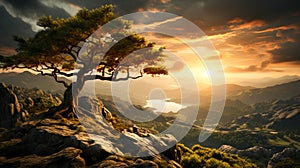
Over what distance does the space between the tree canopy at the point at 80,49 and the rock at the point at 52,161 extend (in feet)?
33.9

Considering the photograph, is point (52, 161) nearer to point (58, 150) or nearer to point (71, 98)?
point (58, 150)

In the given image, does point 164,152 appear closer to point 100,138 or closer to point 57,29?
point 100,138

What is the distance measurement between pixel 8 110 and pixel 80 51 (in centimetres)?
7527

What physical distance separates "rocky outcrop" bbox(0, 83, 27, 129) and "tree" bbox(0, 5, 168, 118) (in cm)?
6904

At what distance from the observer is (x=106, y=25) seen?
21.2 m

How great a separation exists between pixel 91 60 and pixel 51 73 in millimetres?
5324

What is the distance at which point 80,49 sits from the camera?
23062mm

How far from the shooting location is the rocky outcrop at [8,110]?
7854 cm

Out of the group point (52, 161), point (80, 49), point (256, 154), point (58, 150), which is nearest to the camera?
point (52, 161)

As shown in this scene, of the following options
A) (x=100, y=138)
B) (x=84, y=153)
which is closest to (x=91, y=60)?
(x=100, y=138)

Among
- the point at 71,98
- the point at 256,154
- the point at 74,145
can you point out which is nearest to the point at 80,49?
the point at 71,98

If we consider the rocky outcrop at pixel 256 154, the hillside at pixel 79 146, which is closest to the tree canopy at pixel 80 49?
the hillside at pixel 79 146

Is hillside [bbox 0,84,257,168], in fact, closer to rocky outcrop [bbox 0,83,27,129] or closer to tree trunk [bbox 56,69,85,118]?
tree trunk [bbox 56,69,85,118]

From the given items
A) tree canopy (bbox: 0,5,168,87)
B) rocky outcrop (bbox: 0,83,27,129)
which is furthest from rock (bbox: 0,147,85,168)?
rocky outcrop (bbox: 0,83,27,129)
